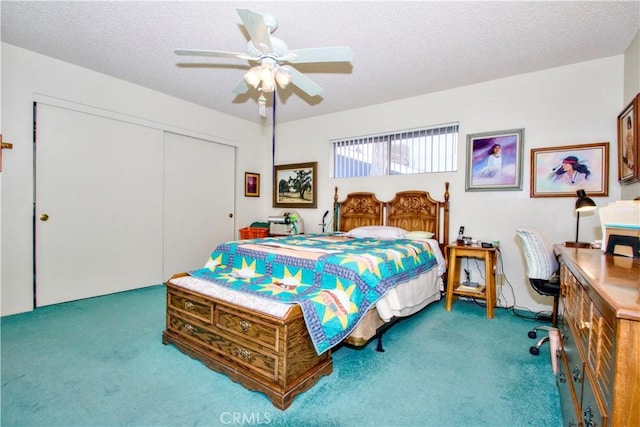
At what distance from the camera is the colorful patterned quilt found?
1884 mm

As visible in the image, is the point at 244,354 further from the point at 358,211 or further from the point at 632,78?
the point at 632,78

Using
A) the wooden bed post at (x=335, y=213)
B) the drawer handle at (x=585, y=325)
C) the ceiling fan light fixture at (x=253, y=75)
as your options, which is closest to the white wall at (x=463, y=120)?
the wooden bed post at (x=335, y=213)

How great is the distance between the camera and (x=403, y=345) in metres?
2.42

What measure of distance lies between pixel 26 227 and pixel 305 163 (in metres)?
3.60

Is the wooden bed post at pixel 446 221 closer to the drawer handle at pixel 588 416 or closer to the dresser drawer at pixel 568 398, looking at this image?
the dresser drawer at pixel 568 398

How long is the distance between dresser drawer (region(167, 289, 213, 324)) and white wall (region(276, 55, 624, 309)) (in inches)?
116

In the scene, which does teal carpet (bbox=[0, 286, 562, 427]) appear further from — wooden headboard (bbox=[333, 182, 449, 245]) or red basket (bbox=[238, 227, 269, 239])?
red basket (bbox=[238, 227, 269, 239])

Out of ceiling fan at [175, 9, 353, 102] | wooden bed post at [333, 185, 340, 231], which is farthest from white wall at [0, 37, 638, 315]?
ceiling fan at [175, 9, 353, 102]

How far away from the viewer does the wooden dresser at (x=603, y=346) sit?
74cm

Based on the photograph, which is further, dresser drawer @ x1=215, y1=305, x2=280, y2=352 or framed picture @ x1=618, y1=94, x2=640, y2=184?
framed picture @ x1=618, y1=94, x2=640, y2=184

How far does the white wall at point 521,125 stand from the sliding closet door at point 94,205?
130 inches

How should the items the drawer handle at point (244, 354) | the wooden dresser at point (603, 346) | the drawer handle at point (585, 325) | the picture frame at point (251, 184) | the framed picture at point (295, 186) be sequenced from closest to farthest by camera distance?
the wooden dresser at point (603, 346), the drawer handle at point (585, 325), the drawer handle at point (244, 354), the framed picture at point (295, 186), the picture frame at point (251, 184)

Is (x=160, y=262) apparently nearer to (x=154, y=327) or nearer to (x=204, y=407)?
(x=154, y=327)

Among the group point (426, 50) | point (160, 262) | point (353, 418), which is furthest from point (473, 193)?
point (160, 262)
